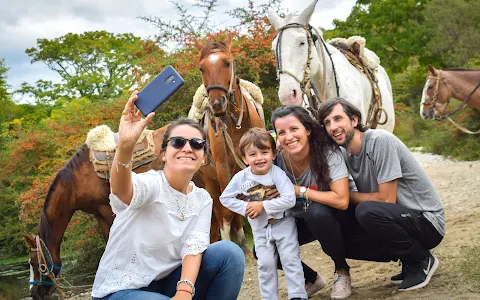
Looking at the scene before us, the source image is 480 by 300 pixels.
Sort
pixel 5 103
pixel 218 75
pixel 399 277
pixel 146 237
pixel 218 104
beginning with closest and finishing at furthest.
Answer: pixel 146 237 < pixel 399 277 < pixel 218 104 < pixel 218 75 < pixel 5 103

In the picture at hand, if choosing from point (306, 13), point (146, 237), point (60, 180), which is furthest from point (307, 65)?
point (60, 180)

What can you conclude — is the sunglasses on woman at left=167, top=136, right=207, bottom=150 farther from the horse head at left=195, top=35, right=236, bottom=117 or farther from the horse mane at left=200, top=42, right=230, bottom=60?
the horse mane at left=200, top=42, right=230, bottom=60

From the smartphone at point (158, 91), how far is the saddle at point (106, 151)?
333 cm

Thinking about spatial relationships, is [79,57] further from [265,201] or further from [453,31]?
[265,201]

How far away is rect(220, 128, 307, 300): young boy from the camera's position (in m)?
3.73

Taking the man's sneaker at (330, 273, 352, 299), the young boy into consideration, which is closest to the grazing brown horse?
the young boy

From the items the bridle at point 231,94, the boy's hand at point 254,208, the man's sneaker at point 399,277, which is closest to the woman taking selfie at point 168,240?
the boy's hand at point 254,208

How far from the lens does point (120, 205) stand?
286cm

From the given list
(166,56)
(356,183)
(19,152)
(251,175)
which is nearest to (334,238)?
(356,183)

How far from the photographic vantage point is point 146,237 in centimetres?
296

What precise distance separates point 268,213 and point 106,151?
281cm

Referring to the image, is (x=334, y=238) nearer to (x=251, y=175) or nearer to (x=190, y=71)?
(x=251, y=175)

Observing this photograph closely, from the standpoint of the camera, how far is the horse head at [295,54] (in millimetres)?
4961

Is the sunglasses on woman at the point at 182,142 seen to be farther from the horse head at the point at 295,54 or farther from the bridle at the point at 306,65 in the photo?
the bridle at the point at 306,65
